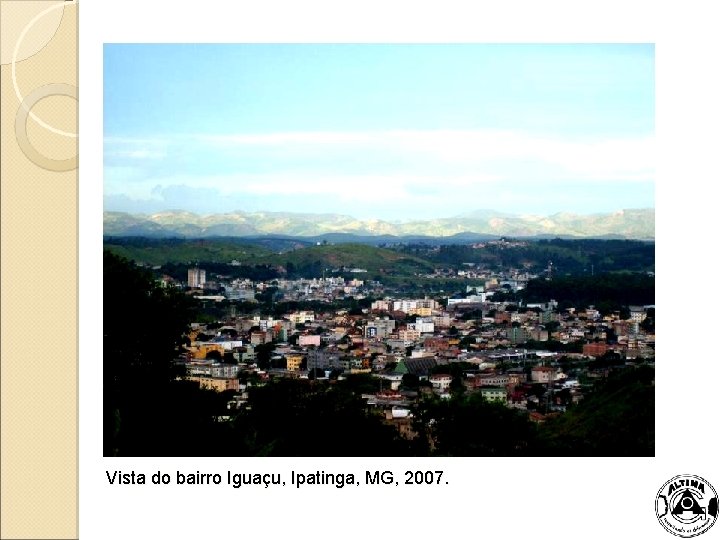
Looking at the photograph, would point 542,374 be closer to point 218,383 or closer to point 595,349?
point 595,349

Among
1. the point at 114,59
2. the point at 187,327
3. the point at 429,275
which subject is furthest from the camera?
the point at 429,275

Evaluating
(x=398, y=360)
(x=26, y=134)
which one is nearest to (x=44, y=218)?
(x=26, y=134)

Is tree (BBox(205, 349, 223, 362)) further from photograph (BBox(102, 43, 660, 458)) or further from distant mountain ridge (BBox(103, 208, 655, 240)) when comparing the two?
distant mountain ridge (BBox(103, 208, 655, 240))

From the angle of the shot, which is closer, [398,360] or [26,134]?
[26,134]
